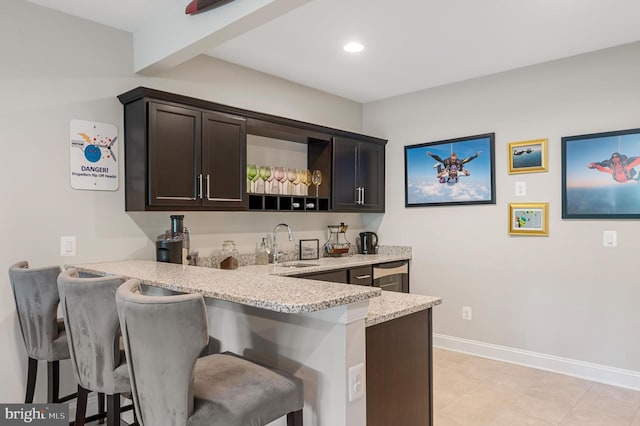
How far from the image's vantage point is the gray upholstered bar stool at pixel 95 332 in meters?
1.71

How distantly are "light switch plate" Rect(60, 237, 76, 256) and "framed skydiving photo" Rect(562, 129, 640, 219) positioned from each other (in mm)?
3733

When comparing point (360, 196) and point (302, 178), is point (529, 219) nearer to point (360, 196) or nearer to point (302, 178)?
point (360, 196)

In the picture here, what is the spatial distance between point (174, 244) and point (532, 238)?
2995 mm

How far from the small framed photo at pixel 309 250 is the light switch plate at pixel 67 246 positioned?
2067 millimetres

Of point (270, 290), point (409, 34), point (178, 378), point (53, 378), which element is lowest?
point (53, 378)

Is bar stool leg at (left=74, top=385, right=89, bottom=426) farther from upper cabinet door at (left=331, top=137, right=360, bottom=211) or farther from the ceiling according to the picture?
upper cabinet door at (left=331, top=137, right=360, bottom=211)

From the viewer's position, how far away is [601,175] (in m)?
3.41

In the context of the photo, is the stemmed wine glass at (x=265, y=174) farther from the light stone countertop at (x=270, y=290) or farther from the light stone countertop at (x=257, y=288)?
the light stone countertop at (x=257, y=288)

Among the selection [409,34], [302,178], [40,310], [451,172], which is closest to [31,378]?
[40,310]

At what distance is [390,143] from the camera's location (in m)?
4.81

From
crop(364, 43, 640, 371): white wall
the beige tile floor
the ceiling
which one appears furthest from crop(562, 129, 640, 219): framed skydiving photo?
the beige tile floor

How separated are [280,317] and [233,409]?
465mm

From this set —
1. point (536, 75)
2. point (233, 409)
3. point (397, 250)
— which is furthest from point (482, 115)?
point (233, 409)

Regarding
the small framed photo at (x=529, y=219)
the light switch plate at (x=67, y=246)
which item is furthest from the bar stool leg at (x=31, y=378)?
the small framed photo at (x=529, y=219)
